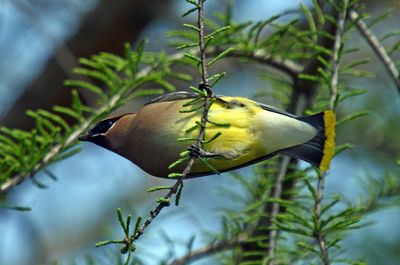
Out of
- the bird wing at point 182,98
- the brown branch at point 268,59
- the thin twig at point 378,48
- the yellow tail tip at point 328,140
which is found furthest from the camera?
the brown branch at point 268,59

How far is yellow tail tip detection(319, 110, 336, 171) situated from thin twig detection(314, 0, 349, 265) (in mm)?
33

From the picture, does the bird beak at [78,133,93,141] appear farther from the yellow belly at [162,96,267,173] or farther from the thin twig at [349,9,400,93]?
the thin twig at [349,9,400,93]

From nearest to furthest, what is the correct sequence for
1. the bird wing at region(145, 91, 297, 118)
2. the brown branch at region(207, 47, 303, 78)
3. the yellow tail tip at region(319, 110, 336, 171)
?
the yellow tail tip at region(319, 110, 336, 171)
the bird wing at region(145, 91, 297, 118)
the brown branch at region(207, 47, 303, 78)

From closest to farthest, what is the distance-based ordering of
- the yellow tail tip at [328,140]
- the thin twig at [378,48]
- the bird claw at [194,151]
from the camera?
the bird claw at [194,151] → the yellow tail tip at [328,140] → the thin twig at [378,48]

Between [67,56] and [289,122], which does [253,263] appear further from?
[67,56]

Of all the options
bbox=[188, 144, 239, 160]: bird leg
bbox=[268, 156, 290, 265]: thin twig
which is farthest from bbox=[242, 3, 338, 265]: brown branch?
bbox=[188, 144, 239, 160]: bird leg

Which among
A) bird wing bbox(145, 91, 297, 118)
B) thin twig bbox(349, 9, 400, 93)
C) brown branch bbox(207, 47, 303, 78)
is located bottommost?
bird wing bbox(145, 91, 297, 118)

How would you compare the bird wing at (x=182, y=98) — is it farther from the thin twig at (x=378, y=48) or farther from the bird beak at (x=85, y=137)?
the thin twig at (x=378, y=48)

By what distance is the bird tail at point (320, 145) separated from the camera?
201cm

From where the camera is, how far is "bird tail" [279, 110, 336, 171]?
6.59ft

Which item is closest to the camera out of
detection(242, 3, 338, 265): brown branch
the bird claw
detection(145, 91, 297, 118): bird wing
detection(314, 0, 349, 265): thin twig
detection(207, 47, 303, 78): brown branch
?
the bird claw

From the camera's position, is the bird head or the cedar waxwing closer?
the cedar waxwing

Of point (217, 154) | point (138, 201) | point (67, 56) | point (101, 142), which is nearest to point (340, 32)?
point (217, 154)

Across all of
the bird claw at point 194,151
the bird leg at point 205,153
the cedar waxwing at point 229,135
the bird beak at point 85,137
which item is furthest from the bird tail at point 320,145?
the bird beak at point 85,137
